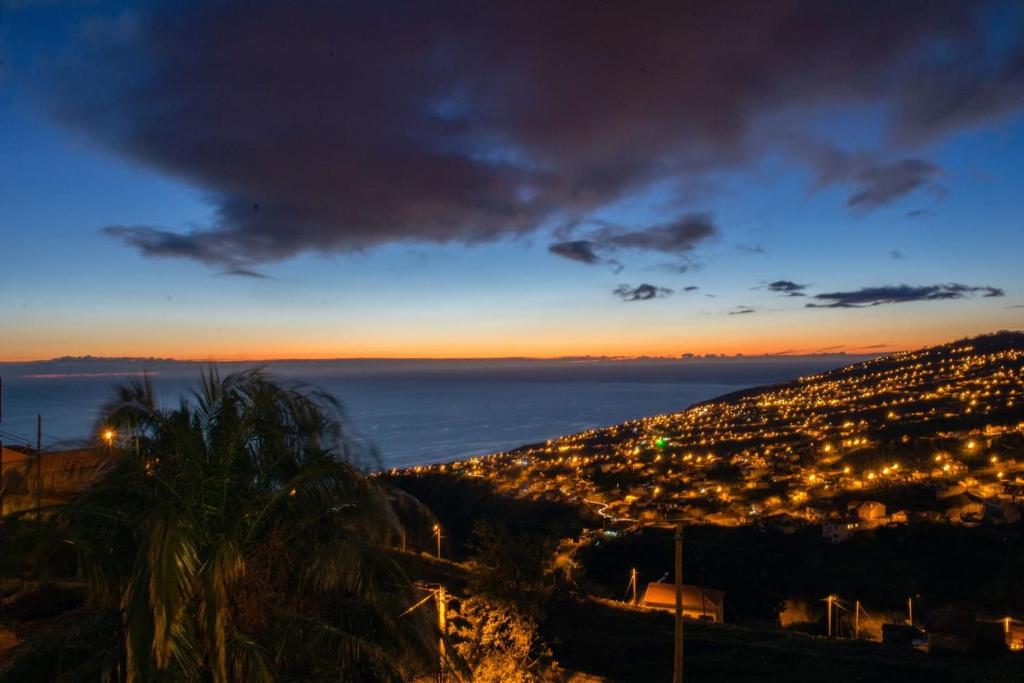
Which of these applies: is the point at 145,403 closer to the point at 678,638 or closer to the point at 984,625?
the point at 678,638

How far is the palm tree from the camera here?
155 inches

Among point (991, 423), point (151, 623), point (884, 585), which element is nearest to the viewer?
point (151, 623)

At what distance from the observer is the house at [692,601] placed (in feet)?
71.4

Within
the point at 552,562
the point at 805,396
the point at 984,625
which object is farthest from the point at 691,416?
the point at 552,562

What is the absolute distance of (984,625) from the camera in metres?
16.6

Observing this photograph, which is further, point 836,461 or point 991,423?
point 991,423

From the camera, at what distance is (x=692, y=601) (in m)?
22.4

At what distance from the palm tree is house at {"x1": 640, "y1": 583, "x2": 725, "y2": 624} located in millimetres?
18698

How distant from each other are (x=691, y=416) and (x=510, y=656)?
86070 millimetres

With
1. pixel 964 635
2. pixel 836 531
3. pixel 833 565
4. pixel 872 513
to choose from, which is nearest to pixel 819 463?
pixel 872 513

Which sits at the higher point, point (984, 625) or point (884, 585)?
point (984, 625)

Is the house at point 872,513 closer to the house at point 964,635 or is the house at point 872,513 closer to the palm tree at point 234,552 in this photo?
the house at point 964,635

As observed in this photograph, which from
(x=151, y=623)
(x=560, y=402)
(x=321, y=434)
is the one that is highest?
(x=321, y=434)

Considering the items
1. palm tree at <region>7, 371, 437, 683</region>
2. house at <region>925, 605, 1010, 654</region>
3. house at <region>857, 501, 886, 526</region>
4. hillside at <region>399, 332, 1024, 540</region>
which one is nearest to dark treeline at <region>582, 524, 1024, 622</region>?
house at <region>857, 501, 886, 526</region>
